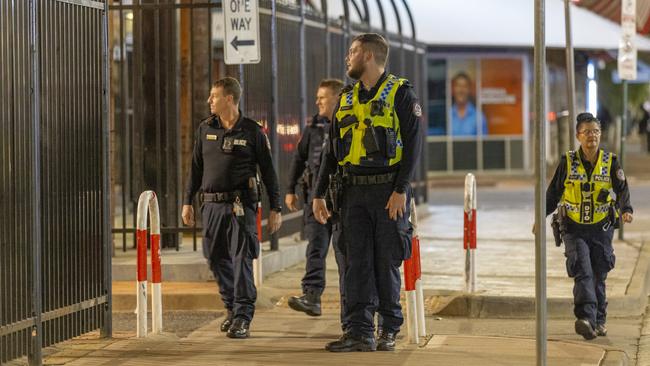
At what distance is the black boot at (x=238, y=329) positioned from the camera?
919 cm

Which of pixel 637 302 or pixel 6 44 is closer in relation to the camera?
pixel 6 44

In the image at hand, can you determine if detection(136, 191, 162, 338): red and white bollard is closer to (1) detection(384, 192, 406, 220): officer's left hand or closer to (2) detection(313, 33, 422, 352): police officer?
(2) detection(313, 33, 422, 352): police officer

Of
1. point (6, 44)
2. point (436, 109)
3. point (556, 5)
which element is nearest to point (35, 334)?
point (6, 44)

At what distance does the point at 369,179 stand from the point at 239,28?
3603 mm

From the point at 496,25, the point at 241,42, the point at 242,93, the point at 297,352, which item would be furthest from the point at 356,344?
the point at 496,25

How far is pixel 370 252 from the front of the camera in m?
8.30

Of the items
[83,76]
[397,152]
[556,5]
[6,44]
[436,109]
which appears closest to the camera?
[6,44]

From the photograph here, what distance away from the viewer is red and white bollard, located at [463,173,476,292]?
10879mm

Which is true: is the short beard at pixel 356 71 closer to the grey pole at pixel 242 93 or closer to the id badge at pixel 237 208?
the id badge at pixel 237 208

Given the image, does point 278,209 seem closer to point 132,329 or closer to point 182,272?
point 132,329

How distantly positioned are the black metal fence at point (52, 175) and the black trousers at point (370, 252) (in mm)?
1773

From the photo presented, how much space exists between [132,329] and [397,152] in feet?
10.4

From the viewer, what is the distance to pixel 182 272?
39.9 ft

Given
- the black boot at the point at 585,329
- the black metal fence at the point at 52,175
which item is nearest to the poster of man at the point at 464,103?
the black boot at the point at 585,329
